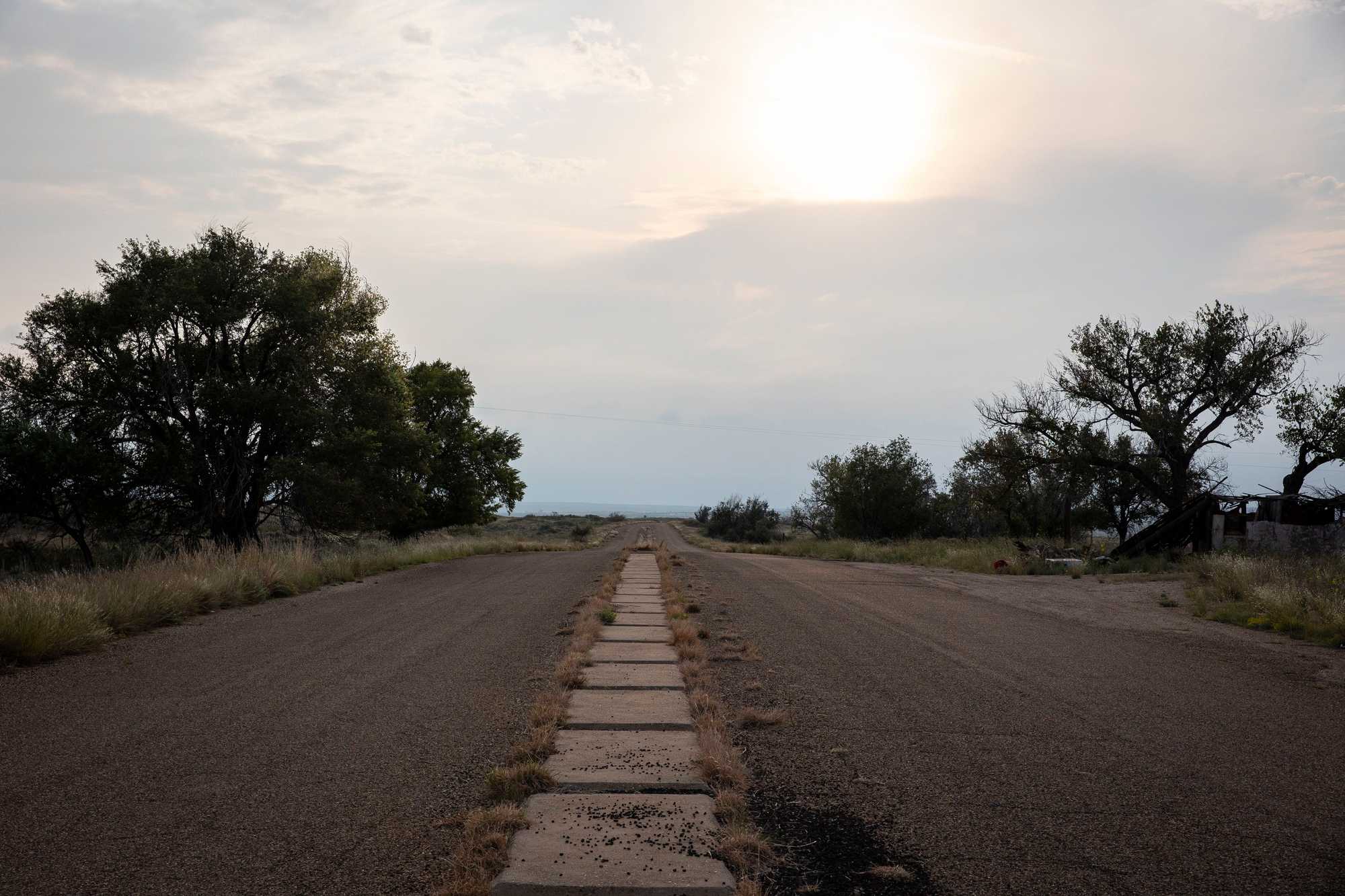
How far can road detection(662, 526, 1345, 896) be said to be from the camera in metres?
3.49

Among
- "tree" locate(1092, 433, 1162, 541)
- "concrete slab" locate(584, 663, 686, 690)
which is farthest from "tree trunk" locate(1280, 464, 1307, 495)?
"concrete slab" locate(584, 663, 686, 690)

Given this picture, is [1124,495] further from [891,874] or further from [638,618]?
[891,874]

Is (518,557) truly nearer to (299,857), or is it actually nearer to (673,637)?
(673,637)

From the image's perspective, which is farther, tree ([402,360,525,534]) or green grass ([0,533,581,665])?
tree ([402,360,525,534])

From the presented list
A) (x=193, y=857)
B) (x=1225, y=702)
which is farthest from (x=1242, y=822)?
(x=193, y=857)

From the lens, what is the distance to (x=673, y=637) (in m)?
8.96

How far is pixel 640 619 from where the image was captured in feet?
35.1

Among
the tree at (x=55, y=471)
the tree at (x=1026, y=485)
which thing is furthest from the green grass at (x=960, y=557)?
the tree at (x=55, y=471)

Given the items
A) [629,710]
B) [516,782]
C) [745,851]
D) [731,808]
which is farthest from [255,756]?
[745,851]

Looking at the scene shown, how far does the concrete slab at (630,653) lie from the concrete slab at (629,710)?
125cm

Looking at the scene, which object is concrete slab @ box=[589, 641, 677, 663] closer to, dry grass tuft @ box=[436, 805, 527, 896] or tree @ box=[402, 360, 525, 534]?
dry grass tuft @ box=[436, 805, 527, 896]

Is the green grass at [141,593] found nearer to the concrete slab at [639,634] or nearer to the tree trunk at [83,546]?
the concrete slab at [639,634]

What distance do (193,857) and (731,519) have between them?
6323cm

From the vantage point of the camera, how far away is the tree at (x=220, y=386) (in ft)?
66.8
